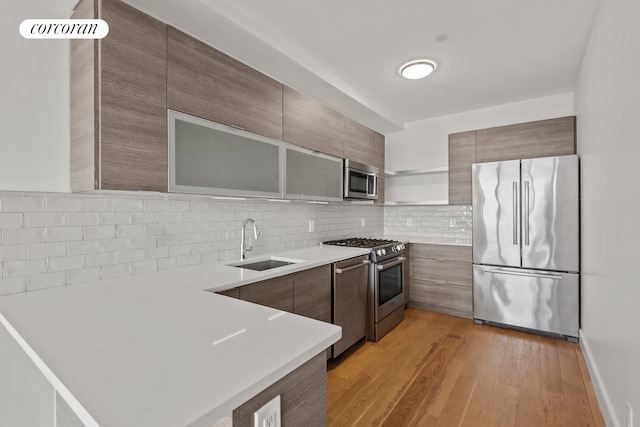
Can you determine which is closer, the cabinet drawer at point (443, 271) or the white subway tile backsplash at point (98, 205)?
the white subway tile backsplash at point (98, 205)

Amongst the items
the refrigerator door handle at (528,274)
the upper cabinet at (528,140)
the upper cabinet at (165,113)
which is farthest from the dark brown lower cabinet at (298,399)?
the upper cabinet at (528,140)

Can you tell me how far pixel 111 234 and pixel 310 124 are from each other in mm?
1778

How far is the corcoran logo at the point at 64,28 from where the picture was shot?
146 centimetres

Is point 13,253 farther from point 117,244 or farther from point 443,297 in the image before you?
point 443,297

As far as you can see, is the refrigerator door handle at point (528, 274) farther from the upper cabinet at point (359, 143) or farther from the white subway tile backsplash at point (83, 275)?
the white subway tile backsplash at point (83, 275)

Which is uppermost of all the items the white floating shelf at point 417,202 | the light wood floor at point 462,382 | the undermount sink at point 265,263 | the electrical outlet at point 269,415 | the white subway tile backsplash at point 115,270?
the white floating shelf at point 417,202

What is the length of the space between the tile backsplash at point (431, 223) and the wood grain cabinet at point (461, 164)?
33 centimetres

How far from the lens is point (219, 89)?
6.45 feet

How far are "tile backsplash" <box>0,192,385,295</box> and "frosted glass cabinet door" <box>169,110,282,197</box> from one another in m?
0.26

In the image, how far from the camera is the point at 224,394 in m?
0.61

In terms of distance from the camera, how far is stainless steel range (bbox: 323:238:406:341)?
2957 mm

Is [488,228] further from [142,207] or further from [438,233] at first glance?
[142,207]

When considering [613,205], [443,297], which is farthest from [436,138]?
[613,205]

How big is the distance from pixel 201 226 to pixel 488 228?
118 inches
